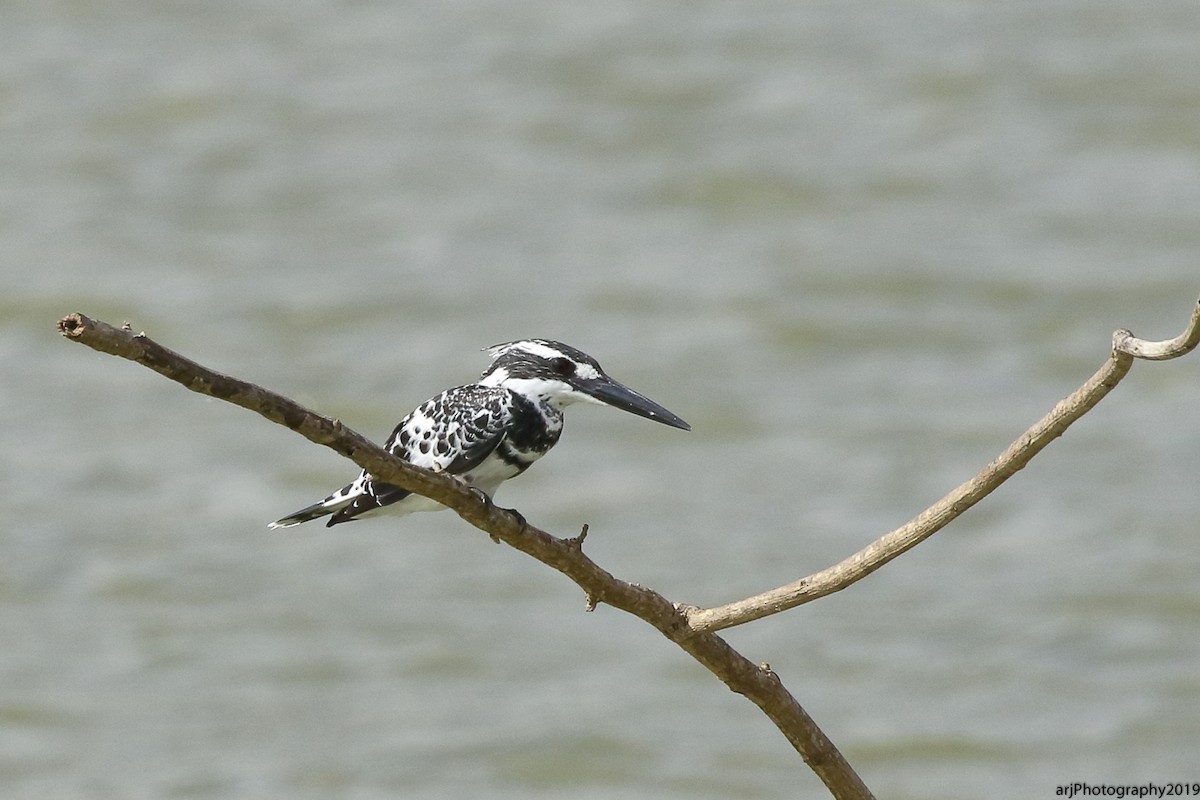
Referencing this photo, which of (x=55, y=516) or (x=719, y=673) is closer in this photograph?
(x=719, y=673)

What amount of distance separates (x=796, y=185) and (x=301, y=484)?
3878mm

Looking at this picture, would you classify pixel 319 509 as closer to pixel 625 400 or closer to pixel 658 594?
pixel 625 400

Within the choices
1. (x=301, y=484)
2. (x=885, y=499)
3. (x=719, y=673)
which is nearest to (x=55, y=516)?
(x=301, y=484)

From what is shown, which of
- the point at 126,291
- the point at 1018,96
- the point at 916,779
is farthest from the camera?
the point at 1018,96

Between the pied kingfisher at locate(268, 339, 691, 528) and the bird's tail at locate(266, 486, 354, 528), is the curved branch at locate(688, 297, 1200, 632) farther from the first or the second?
the bird's tail at locate(266, 486, 354, 528)

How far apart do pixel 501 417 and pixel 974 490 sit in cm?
127

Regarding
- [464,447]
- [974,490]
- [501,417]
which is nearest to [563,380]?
[501,417]

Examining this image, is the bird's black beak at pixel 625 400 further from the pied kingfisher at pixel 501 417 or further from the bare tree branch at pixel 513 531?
the bare tree branch at pixel 513 531

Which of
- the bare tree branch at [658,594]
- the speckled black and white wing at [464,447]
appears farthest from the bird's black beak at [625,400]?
the bare tree branch at [658,594]

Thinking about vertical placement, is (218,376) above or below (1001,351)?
below

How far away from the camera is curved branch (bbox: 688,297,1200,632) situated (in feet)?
8.45

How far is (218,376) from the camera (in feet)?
7.91

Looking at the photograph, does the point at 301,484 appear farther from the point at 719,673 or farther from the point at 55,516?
the point at 719,673

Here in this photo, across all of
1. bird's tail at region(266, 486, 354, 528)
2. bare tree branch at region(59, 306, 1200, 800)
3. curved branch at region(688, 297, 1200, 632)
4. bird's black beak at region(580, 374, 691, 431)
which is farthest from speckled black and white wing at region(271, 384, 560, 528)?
curved branch at region(688, 297, 1200, 632)
